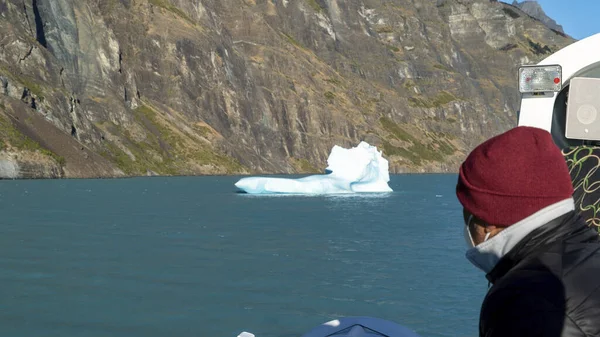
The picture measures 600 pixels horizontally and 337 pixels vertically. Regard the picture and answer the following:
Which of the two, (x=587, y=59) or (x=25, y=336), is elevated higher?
(x=587, y=59)

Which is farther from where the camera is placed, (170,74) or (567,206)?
(170,74)

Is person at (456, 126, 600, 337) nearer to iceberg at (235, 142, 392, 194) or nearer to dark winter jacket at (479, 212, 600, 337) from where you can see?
dark winter jacket at (479, 212, 600, 337)

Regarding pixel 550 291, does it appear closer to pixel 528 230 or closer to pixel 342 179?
pixel 528 230

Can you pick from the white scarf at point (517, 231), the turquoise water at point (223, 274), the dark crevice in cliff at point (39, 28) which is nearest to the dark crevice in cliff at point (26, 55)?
the dark crevice in cliff at point (39, 28)

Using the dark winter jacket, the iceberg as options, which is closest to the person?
the dark winter jacket

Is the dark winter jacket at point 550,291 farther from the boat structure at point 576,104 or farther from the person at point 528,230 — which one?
the boat structure at point 576,104

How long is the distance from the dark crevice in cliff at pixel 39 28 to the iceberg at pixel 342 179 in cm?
5054

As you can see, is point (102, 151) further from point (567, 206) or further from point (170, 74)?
point (567, 206)

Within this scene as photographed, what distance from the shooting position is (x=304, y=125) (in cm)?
14350

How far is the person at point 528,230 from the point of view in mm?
2410

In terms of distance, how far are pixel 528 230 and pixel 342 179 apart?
64.3 meters

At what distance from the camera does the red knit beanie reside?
268 centimetres

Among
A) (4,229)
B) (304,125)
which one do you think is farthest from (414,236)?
(304,125)

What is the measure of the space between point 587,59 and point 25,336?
36.4 ft
